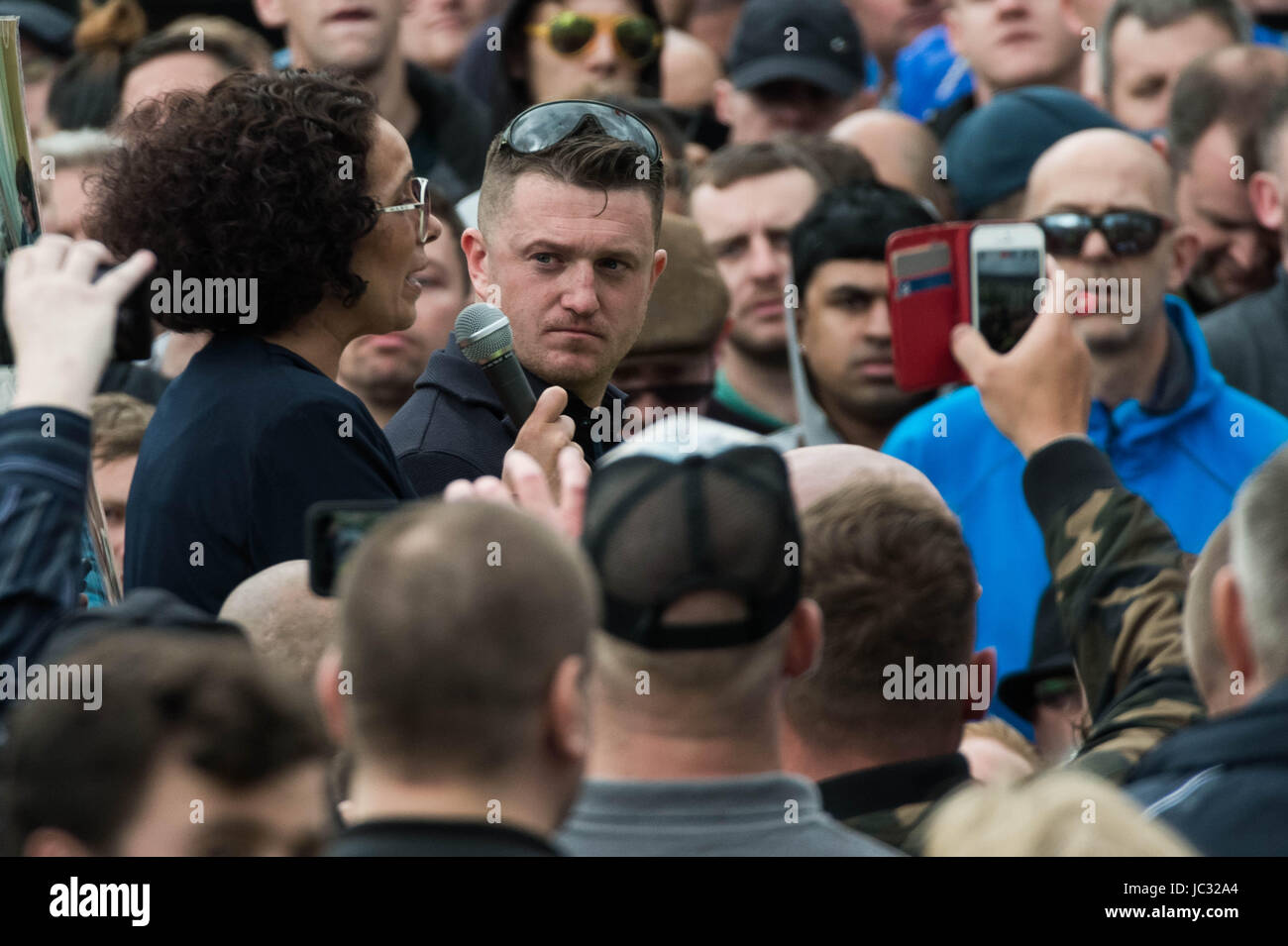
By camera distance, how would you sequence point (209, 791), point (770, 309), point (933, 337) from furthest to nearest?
point (770, 309)
point (933, 337)
point (209, 791)

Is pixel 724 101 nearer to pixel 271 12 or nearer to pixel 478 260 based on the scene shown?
pixel 271 12

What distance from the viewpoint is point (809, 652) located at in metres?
2.50

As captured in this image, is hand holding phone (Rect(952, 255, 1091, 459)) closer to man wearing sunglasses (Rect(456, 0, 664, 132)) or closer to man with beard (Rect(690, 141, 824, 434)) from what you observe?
man with beard (Rect(690, 141, 824, 434))

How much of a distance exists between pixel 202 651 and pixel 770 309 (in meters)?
4.22

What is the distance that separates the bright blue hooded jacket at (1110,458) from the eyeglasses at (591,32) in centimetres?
225

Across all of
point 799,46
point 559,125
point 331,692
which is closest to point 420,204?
point 559,125

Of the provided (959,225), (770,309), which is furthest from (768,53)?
(959,225)

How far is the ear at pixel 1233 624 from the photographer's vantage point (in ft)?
8.00

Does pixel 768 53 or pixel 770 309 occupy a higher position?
pixel 768 53

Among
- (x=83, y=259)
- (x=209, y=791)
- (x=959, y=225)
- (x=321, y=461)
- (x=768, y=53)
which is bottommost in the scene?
(x=209, y=791)

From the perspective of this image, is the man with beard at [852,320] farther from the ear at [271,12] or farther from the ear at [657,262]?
the ear at [271,12]

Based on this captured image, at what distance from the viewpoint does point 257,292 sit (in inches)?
136

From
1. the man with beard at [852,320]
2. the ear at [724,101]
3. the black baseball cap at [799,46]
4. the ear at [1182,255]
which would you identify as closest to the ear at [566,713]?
the man with beard at [852,320]
